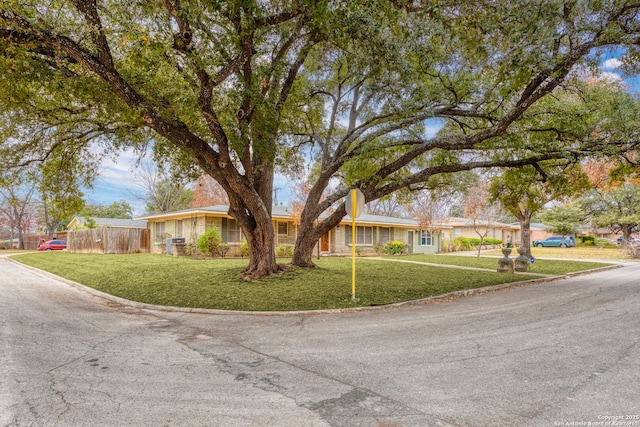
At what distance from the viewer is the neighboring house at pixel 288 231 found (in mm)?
22594

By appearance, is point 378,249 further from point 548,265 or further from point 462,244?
point 548,265

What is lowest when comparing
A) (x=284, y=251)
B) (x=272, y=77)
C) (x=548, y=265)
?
(x=548, y=265)

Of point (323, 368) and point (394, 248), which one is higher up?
point (394, 248)

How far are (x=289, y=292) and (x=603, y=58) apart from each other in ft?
30.7

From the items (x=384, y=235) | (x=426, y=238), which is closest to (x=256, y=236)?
(x=384, y=235)

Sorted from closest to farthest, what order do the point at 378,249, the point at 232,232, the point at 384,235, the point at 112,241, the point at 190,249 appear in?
the point at 190,249
the point at 232,232
the point at 112,241
the point at 378,249
the point at 384,235

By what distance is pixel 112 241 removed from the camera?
2606 centimetres

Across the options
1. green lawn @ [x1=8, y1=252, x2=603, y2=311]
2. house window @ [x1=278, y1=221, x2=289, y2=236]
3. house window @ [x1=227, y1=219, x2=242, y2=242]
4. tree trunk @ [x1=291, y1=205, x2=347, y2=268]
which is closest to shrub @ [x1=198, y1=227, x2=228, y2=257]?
house window @ [x1=227, y1=219, x2=242, y2=242]

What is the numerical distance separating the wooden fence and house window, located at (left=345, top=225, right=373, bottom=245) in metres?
15.2

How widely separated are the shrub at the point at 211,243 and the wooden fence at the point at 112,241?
9.10m

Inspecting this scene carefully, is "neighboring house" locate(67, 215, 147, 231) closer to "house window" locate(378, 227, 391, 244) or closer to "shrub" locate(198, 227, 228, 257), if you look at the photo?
"shrub" locate(198, 227, 228, 257)

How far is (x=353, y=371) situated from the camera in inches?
158

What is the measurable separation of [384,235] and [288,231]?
8.85 metres

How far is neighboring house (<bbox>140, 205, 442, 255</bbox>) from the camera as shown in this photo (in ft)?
74.1
